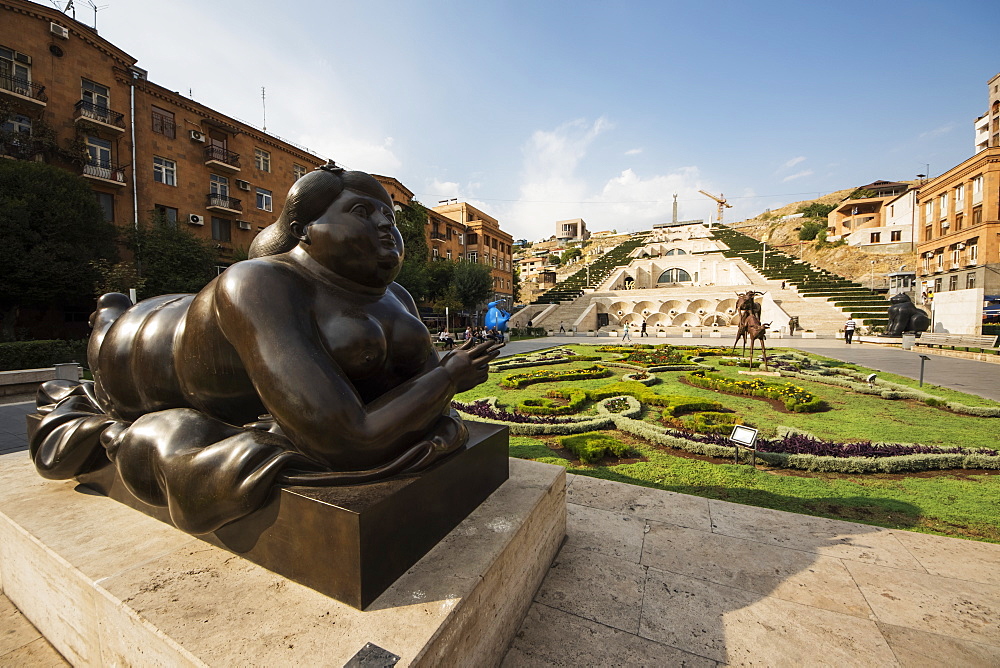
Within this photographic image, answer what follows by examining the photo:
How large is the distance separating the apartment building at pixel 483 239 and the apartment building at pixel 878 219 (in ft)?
150

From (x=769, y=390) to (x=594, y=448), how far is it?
525cm

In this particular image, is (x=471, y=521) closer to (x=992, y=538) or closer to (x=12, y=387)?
(x=992, y=538)

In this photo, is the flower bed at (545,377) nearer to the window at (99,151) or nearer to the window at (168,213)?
the window at (168,213)

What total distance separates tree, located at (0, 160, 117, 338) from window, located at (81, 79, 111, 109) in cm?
494

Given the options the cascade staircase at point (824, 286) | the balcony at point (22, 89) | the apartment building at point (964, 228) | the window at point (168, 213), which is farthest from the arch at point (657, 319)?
the balcony at point (22, 89)

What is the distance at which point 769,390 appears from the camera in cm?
799

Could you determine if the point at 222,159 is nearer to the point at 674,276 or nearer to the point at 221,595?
the point at 221,595

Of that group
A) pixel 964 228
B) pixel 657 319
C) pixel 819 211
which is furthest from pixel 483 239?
pixel 819 211

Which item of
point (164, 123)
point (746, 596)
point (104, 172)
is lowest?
point (746, 596)

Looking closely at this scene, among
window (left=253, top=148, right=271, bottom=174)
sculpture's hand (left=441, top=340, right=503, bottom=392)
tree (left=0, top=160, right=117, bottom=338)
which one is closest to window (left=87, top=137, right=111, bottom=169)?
tree (left=0, top=160, right=117, bottom=338)

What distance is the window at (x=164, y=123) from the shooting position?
2139 cm

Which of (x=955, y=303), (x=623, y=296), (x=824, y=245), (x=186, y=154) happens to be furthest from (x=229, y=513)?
(x=824, y=245)

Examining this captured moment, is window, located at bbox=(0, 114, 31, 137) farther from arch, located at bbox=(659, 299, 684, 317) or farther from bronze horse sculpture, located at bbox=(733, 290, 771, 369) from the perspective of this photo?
arch, located at bbox=(659, 299, 684, 317)

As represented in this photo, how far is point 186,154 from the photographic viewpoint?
73.8 feet
